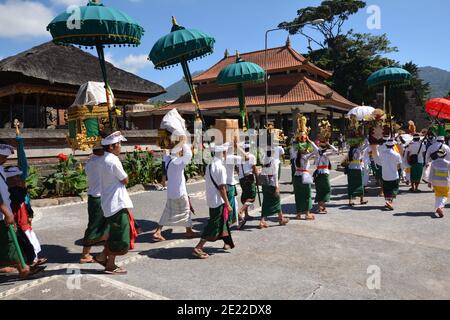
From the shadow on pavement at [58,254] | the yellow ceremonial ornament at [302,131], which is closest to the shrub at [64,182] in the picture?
the shadow on pavement at [58,254]

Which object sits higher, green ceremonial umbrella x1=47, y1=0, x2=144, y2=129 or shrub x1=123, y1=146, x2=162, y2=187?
green ceremonial umbrella x1=47, y1=0, x2=144, y2=129

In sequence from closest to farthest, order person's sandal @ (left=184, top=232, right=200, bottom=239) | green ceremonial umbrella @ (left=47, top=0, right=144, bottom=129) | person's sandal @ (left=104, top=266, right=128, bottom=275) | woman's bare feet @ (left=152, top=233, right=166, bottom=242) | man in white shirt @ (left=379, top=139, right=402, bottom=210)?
person's sandal @ (left=104, top=266, right=128, bottom=275), green ceremonial umbrella @ (left=47, top=0, right=144, bottom=129), woman's bare feet @ (left=152, top=233, right=166, bottom=242), person's sandal @ (left=184, top=232, right=200, bottom=239), man in white shirt @ (left=379, top=139, right=402, bottom=210)

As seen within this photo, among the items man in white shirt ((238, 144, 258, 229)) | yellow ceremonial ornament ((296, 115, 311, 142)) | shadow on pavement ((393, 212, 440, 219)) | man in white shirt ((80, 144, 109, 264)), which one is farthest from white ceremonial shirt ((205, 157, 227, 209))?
shadow on pavement ((393, 212, 440, 219))

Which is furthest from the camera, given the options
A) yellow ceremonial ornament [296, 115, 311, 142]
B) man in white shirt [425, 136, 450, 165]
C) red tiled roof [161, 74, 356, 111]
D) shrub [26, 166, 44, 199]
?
red tiled roof [161, 74, 356, 111]

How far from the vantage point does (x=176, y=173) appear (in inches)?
237

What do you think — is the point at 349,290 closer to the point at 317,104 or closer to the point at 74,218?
the point at 74,218

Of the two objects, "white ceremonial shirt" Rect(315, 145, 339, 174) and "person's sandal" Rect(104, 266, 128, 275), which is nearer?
"person's sandal" Rect(104, 266, 128, 275)

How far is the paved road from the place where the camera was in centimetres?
389

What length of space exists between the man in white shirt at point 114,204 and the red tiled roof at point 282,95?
829 inches

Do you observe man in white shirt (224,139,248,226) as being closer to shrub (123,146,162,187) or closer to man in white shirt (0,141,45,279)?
man in white shirt (0,141,45,279)

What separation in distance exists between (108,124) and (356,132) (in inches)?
218

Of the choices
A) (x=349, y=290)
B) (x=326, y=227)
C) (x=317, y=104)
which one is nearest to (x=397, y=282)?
(x=349, y=290)

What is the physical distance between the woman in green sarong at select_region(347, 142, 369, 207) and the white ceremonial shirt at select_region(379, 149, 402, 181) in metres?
0.48

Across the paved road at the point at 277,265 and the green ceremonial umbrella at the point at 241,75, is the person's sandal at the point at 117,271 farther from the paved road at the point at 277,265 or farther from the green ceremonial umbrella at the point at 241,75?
the green ceremonial umbrella at the point at 241,75
